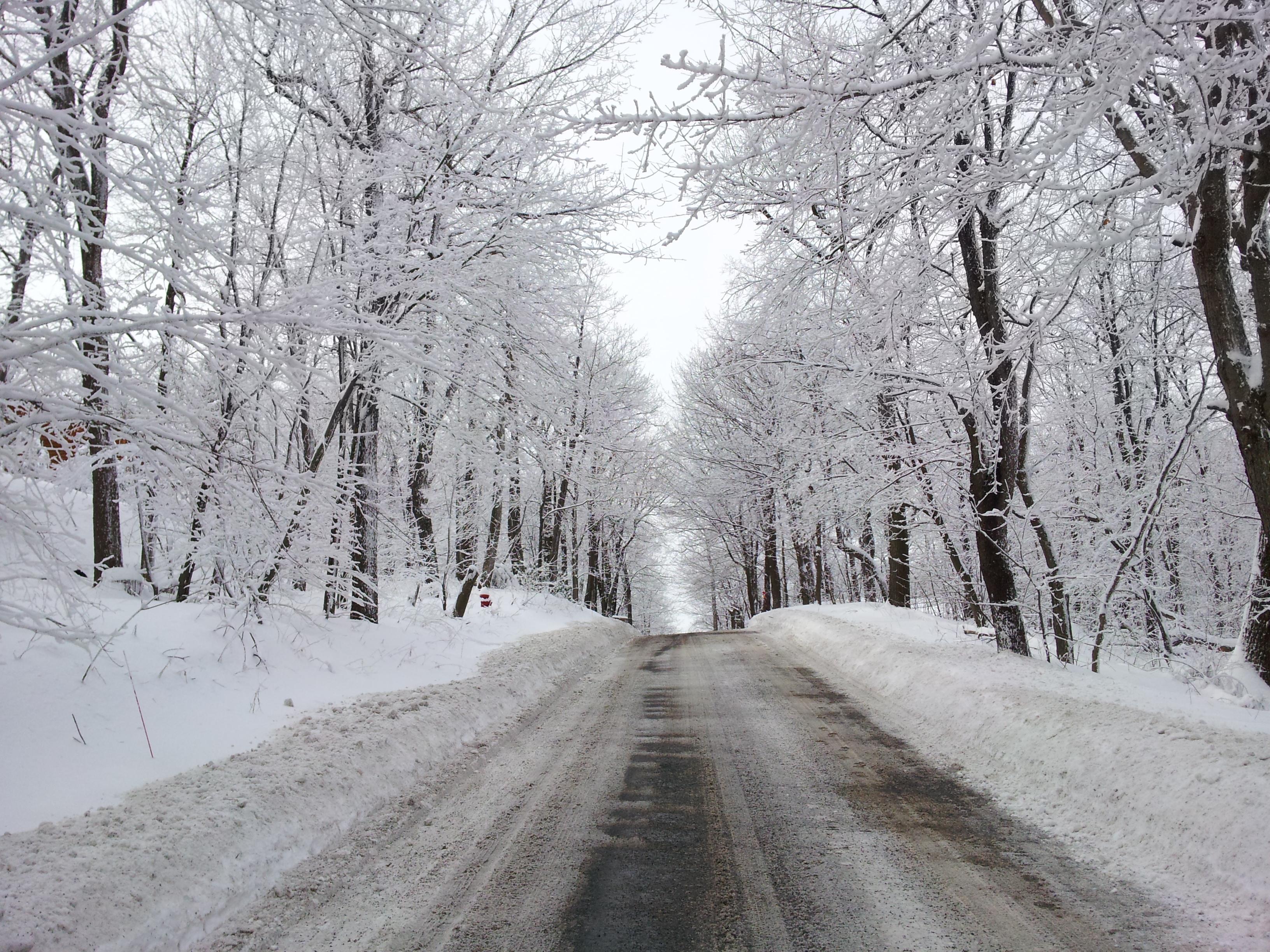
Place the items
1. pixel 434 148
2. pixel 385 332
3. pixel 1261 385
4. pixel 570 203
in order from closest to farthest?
pixel 385 332
pixel 1261 385
pixel 434 148
pixel 570 203

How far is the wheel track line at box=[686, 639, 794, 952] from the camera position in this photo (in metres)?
3.02

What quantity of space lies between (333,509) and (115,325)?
8.74 feet

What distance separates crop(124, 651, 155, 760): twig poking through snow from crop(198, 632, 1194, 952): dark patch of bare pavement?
5.11ft

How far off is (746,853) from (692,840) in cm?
33

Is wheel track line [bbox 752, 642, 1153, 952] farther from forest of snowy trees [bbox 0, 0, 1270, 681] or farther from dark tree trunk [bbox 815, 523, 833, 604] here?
dark tree trunk [bbox 815, 523, 833, 604]

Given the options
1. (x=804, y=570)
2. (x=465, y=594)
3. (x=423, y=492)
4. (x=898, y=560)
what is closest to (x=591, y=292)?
(x=423, y=492)

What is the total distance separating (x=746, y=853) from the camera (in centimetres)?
385

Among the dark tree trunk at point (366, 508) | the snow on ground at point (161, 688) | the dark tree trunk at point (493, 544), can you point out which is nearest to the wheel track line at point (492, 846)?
the snow on ground at point (161, 688)

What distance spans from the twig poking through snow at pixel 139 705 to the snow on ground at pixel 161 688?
0.01 metres

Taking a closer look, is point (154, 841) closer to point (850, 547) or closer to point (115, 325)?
point (115, 325)

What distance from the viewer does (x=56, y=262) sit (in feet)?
12.2

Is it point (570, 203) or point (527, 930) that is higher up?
point (570, 203)

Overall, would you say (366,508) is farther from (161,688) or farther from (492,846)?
(492,846)

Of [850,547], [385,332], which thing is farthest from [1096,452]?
[385,332]
